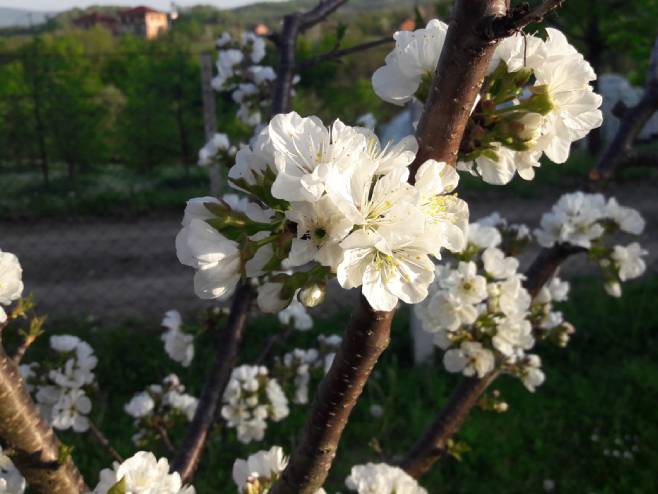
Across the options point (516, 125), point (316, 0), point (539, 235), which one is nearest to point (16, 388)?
point (516, 125)

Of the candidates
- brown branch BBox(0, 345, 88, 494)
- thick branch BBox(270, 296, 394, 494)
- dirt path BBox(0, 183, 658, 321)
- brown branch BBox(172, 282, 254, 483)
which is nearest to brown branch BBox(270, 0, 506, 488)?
thick branch BBox(270, 296, 394, 494)

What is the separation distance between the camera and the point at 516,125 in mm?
897

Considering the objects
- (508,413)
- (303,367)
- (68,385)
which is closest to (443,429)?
(303,367)

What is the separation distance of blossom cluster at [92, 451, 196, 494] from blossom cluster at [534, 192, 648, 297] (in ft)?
4.31

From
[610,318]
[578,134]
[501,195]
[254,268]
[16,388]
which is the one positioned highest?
[578,134]

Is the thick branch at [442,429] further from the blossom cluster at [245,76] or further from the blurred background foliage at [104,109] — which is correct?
the blurred background foliage at [104,109]

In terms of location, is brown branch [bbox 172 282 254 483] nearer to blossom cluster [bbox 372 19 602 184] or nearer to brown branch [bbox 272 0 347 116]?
brown branch [bbox 272 0 347 116]

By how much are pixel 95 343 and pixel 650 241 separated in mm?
5236

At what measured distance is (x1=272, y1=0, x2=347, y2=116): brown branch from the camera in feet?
7.22

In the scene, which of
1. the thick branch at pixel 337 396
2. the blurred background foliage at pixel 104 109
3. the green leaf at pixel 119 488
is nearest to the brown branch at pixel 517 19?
the thick branch at pixel 337 396

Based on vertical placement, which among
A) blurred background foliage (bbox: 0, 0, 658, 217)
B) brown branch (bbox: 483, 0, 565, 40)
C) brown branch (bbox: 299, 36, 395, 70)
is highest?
brown branch (bbox: 483, 0, 565, 40)

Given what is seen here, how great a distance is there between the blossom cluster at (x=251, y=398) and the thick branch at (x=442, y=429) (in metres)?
0.81

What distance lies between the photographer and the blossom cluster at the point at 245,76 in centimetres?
319

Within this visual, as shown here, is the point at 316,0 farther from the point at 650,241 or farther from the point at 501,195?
the point at 501,195
